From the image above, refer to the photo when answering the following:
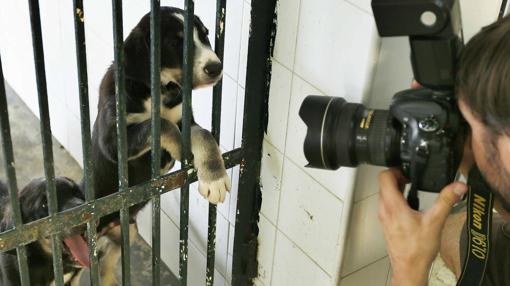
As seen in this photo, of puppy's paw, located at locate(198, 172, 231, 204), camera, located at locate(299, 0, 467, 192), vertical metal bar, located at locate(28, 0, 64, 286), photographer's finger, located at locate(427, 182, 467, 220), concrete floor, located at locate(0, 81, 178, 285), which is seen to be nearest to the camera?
camera, located at locate(299, 0, 467, 192)

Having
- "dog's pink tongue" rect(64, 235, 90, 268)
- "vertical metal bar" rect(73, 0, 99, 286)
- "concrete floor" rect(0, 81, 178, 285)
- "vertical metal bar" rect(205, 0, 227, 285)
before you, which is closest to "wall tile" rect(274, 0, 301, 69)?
"vertical metal bar" rect(205, 0, 227, 285)

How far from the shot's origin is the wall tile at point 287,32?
1676 mm

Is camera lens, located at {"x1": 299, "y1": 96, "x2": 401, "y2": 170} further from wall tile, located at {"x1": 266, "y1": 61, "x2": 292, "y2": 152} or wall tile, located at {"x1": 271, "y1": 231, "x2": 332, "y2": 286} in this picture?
wall tile, located at {"x1": 271, "y1": 231, "x2": 332, "y2": 286}

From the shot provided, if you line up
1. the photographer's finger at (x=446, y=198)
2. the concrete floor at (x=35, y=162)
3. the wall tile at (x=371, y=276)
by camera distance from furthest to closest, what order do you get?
the concrete floor at (x=35, y=162) < the wall tile at (x=371, y=276) < the photographer's finger at (x=446, y=198)

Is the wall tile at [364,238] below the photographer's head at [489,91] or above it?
below

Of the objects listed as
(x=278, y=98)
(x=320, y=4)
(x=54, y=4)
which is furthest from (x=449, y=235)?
(x=54, y=4)

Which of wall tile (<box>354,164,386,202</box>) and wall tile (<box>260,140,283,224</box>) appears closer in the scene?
wall tile (<box>354,164,386,202</box>)

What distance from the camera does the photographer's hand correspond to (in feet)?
4.17

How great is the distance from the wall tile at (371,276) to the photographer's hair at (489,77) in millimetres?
834

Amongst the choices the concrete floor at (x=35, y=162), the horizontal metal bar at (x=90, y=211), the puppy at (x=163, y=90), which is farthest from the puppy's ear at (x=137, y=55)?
the concrete floor at (x=35, y=162)

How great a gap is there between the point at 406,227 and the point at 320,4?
23.0 inches

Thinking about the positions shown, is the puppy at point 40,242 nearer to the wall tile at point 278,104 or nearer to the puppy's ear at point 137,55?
the puppy's ear at point 137,55

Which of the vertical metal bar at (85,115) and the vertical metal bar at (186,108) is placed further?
the vertical metal bar at (186,108)

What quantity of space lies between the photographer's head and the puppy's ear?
0.91m
